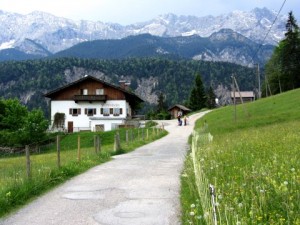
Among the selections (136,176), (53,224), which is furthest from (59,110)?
(53,224)

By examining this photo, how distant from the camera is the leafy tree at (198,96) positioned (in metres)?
125

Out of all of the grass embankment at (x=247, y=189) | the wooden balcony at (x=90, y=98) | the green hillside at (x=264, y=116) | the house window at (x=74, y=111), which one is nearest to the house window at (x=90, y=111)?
the house window at (x=74, y=111)

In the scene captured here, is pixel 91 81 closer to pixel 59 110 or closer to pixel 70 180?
pixel 59 110

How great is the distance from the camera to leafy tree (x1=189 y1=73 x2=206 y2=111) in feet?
412

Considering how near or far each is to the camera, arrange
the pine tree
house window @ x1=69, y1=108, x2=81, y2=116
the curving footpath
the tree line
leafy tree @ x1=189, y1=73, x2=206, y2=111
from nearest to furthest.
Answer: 1. the curving footpath
2. house window @ x1=69, y1=108, x2=81, y2=116
3. the pine tree
4. the tree line
5. leafy tree @ x1=189, y1=73, x2=206, y2=111

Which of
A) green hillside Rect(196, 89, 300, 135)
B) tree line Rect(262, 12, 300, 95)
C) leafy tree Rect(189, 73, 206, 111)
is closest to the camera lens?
green hillside Rect(196, 89, 300, 135)

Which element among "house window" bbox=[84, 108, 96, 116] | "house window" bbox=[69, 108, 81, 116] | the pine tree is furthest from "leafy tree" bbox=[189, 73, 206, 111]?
"house window" bbox=[69, 108, 81, 116]

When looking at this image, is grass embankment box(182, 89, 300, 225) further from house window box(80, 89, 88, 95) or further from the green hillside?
house window box(80, 89, 88, 95)

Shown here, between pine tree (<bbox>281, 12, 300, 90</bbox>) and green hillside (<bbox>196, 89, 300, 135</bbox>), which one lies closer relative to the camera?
green hillside (<bbox>196, 89, 300, 135</bbox>)

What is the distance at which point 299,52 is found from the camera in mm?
82750

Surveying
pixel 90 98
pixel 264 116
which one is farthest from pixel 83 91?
pixel 264 116

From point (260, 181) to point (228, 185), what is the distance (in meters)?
0.55

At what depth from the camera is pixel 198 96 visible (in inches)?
4995

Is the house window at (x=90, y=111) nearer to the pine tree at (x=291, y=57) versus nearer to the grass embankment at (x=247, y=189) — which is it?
the pine tree at (x=291, y=57)
